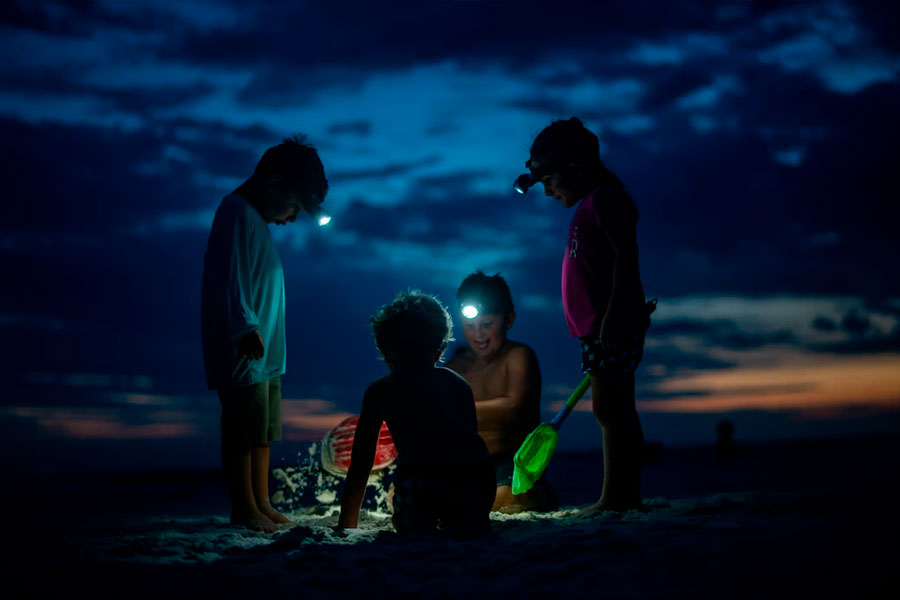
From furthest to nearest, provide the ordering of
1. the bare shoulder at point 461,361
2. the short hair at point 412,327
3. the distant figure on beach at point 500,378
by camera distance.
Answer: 1. the bare shoulder at point 461,361
2. the distant figure on beach at point 500,378
3. the short hair at point 412,327

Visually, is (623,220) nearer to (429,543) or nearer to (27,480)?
(429,543)

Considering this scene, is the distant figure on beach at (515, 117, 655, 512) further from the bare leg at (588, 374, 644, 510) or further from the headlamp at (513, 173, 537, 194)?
the headlamp at (513, 173, 537, 194)

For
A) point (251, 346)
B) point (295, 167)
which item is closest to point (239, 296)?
→ point (251, 346)

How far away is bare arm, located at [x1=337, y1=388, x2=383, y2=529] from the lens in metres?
3.53

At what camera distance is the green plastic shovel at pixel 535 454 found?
4.23 meters

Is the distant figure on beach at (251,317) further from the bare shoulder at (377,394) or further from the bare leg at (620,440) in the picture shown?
the bare leg at (620,440)

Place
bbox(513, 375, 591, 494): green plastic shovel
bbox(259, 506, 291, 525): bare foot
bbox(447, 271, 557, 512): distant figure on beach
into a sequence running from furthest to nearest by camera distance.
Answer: bbox(447, 271, 557, 512): distant figure on beach < bbox(513, 375, 591, 494): green plastic shovel < bbox(259, 506, 291, 525): bare foot

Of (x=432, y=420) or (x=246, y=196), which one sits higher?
(x=246, y=196)

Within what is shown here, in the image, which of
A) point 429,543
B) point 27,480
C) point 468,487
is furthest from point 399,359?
point 27,480

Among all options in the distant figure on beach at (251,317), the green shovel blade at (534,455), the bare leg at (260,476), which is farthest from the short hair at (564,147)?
the bare leg at (260,476)

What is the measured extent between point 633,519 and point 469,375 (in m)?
1.72

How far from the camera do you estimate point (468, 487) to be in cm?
333

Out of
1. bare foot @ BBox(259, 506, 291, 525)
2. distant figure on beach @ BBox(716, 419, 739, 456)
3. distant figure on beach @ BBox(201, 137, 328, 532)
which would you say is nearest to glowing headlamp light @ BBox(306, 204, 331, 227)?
distant figure on beach @ BBox(201, 137, 328, 532)

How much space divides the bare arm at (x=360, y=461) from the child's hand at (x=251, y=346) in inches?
27.3
